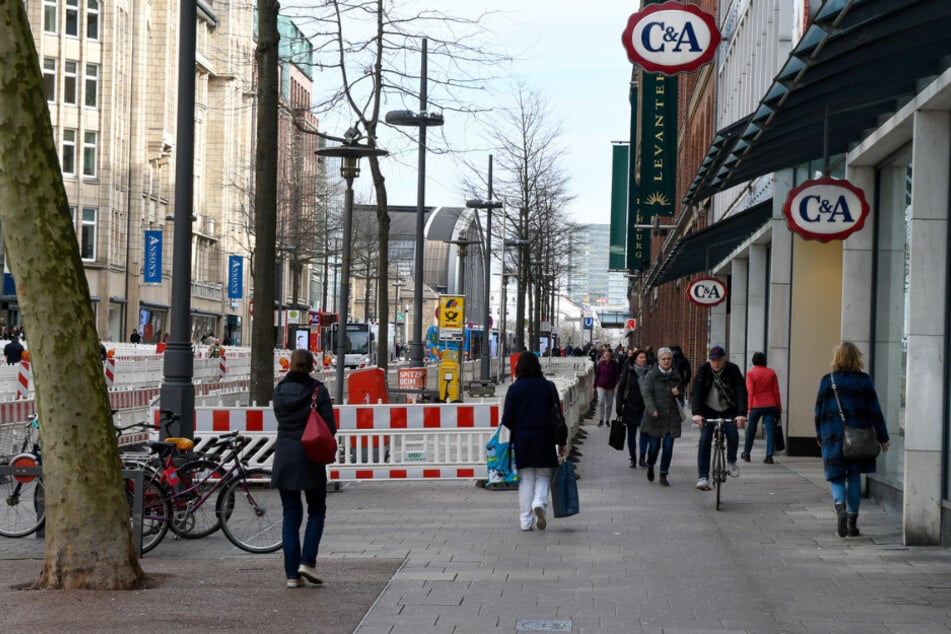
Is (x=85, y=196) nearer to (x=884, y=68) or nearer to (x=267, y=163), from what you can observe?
(x=267, y=163)

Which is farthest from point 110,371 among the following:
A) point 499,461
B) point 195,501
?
point 195,501

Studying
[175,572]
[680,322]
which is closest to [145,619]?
[175,572]

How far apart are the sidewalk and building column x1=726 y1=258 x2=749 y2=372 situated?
1530cm

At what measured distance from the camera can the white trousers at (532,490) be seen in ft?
42.9

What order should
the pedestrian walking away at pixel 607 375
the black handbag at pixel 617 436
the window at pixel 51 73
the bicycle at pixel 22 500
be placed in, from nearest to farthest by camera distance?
1. the bicycle at pixel 22 500
2. the black handbag at pixel 617 436
3. the pedestrian walking away at pixel 607 375
4. the window at pixel 51 73

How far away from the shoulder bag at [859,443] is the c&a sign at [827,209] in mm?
2783

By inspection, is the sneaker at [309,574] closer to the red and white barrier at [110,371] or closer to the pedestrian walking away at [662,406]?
the pedestrian walking away at [662,406]

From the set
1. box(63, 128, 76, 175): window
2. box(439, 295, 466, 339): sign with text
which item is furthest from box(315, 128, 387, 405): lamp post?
box(63, 128, 76, 175): window

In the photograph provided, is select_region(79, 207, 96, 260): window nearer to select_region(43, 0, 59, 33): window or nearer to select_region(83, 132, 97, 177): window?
select_region(83, 132, 97, 177): window

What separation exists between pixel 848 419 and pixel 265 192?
7987mm

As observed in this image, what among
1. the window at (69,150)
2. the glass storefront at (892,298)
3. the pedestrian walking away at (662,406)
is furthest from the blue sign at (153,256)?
the glass storefront at (892,298)

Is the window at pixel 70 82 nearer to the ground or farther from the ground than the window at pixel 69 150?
farther from the ground

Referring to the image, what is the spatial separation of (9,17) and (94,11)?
63116 millimetres

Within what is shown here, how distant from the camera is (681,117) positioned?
5903 centimetres
